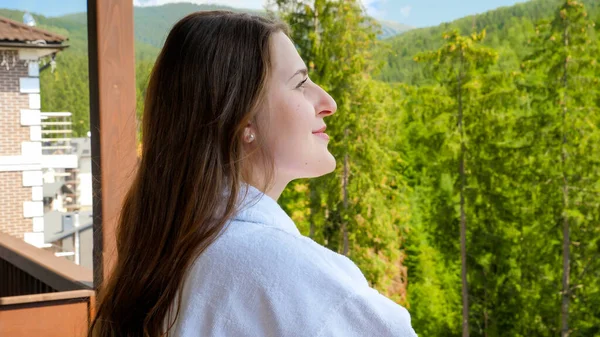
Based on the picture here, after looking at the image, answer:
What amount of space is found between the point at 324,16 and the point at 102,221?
13.1 metres

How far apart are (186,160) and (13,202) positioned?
307cm

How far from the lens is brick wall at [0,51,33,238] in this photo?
11.8ft

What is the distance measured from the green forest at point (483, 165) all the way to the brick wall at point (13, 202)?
35.4 ft

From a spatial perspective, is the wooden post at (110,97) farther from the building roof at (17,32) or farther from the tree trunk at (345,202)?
the tree trunk at (345,202)

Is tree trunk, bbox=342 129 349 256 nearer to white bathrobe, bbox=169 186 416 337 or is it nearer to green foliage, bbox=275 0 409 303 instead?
green foliage, bbox=275 0 409 303

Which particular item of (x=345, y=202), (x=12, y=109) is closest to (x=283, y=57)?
(x=12, y=109)

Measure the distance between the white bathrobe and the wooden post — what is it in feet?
4.65

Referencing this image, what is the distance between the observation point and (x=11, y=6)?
372 cm

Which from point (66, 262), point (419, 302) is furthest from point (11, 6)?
point (419, 302)

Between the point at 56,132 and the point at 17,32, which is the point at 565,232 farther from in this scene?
the point at 17,32

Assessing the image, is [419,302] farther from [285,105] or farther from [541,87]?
[285,105]

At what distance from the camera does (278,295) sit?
682 millimetres

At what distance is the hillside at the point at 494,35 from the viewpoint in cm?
2823

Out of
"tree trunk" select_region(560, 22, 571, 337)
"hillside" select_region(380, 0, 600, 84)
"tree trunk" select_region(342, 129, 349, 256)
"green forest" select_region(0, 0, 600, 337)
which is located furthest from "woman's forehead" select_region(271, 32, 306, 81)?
"hillside" select_region(380, 0, 600, 84)
